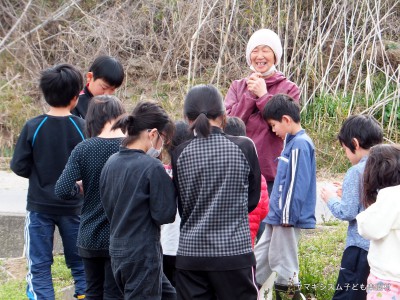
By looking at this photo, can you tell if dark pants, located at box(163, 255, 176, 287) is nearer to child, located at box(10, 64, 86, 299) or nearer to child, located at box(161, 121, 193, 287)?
child, located at box(161, 121, 193, 287)

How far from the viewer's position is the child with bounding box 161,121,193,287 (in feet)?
14.4

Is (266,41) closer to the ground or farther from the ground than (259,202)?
farther from the ground

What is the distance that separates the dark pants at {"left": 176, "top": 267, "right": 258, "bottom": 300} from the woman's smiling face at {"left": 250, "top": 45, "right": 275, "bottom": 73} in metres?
1.83

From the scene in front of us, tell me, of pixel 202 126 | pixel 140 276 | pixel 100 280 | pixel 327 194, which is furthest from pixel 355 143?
pixel 100 280

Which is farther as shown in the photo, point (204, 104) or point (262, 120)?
point (262, 120)

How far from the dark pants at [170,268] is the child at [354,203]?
Result: 1.01 meters

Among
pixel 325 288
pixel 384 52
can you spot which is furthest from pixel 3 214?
pixel 384 52

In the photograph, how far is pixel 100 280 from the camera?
14.5 feet

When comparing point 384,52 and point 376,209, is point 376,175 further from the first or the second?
point 384,52

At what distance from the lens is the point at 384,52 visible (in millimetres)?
11023

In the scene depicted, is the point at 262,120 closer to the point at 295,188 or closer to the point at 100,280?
the point at 295,188

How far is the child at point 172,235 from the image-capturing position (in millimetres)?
4379

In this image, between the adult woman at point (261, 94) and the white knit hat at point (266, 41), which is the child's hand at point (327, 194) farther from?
the white knit hat at point (266, 41)

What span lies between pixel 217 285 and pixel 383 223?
93 centimetres
